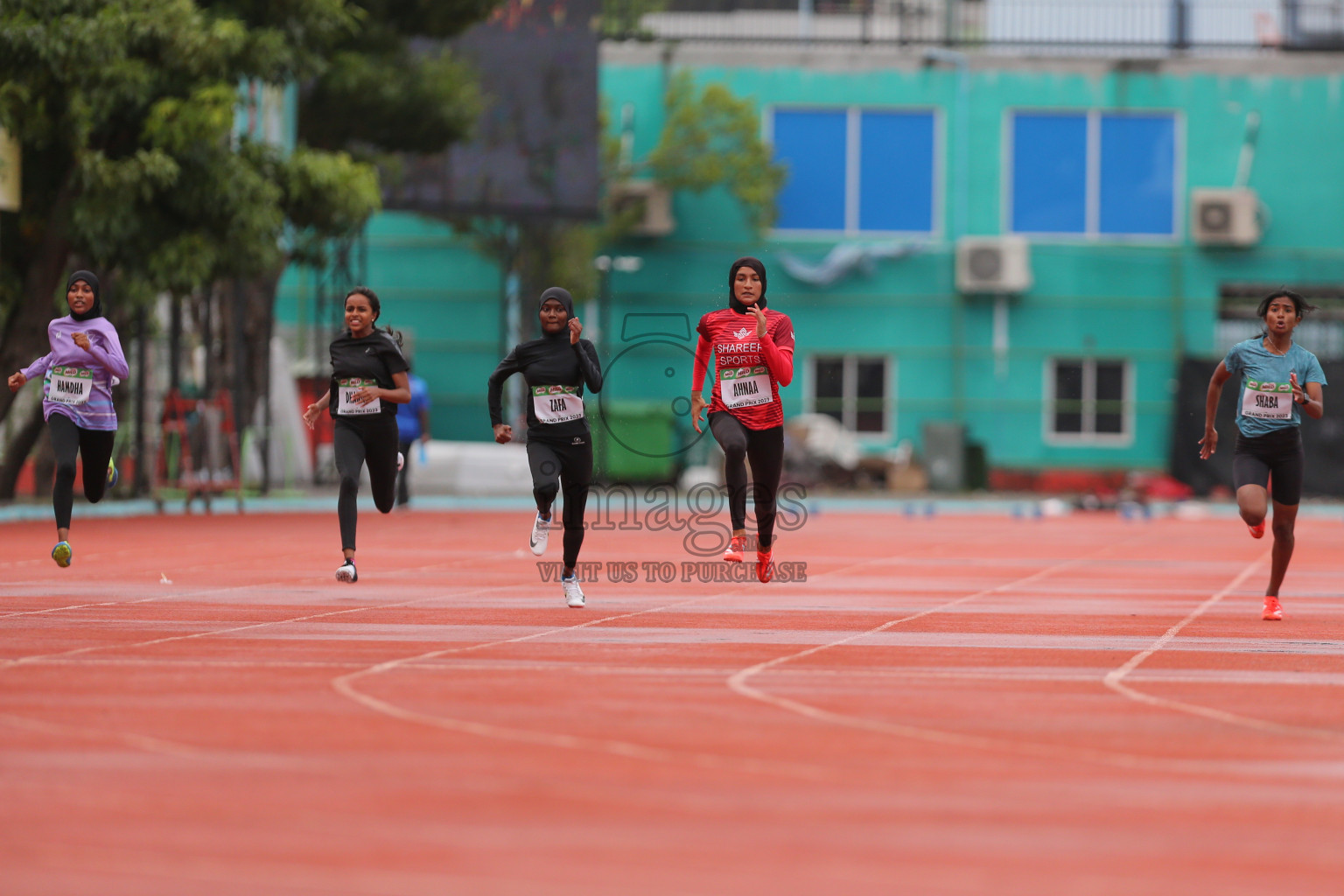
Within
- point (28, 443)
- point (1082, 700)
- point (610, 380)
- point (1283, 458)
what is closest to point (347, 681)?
point (1082, 700)

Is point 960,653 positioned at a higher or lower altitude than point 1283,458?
lower

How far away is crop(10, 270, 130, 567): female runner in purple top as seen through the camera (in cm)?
1316

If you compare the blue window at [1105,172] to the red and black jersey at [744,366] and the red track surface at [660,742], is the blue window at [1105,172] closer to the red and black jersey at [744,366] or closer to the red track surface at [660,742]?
the red track surface at [660,742]

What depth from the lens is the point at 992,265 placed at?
131 ft

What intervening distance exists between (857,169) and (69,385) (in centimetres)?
2882

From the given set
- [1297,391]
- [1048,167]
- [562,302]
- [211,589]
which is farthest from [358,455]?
[1048,167]

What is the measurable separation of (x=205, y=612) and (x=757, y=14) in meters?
36.4

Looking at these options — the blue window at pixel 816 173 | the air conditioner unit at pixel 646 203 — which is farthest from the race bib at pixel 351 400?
the blue window at pixel 816 173

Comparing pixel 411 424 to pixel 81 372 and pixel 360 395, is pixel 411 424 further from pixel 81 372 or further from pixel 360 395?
pixel 360 395

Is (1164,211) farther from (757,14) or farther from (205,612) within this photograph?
(205,612)

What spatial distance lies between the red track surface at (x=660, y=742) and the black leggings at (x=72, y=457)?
1.98 feet

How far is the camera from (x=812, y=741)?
21.0 ft

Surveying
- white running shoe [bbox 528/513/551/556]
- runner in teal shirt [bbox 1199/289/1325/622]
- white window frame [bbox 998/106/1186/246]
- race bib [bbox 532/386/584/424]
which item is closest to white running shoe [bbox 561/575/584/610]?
white running shoe [bbox 528/513/551/556]

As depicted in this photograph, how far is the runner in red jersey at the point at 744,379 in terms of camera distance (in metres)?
11.8
